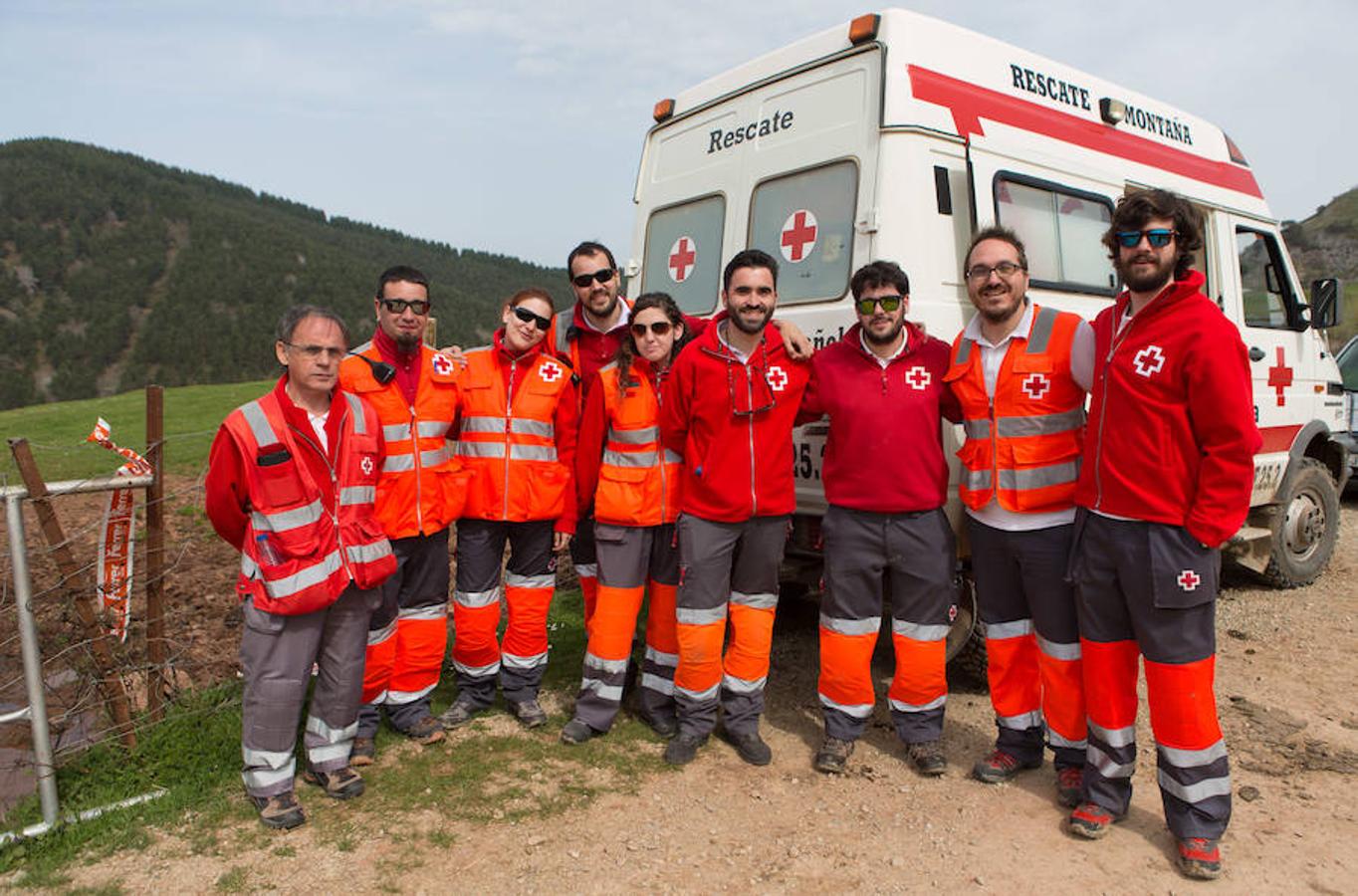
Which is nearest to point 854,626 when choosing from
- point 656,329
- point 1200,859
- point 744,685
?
point 744,685

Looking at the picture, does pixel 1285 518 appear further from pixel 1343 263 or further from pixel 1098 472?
pixel 1343 263

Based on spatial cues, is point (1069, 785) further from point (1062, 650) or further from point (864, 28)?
point (864, 28)

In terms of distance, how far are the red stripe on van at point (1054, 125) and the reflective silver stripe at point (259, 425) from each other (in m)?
2.97

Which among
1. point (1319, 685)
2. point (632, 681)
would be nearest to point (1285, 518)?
point (1319, 685)

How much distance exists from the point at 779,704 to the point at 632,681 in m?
0.74

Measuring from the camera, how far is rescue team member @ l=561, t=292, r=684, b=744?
148 inches

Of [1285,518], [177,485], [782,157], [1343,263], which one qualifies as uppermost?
[1343,263]

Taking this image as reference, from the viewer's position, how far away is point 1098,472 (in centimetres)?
301

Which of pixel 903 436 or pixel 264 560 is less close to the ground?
pixel 903 436

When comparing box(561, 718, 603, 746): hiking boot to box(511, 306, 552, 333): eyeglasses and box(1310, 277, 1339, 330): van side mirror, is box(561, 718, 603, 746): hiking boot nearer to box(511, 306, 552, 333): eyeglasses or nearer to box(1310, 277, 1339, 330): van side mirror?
box(511, 306, 552, 333): eyeglasses

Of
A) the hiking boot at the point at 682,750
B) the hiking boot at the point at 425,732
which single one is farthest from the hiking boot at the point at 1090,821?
the hiking boot at the point at 425,732

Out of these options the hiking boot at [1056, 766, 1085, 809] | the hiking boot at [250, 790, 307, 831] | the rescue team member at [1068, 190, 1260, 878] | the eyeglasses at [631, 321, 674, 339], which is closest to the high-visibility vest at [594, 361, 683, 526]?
the eyeglasses at [631, 321, 674, 339]

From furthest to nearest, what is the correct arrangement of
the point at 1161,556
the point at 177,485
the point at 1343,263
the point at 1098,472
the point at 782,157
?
the point at 1343,263
the point at 177,485
the point at 782,157
the point at 1098,472
the point at 1161,556

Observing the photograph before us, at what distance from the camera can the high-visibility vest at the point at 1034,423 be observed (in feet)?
10.6
